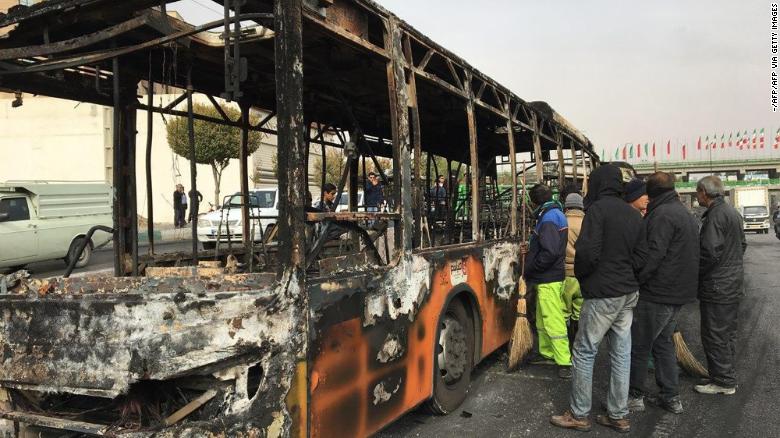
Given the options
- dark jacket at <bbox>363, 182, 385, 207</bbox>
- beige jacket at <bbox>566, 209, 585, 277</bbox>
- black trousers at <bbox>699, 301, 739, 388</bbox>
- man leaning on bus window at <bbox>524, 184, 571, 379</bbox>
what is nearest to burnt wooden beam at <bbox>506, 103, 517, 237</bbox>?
man leaning on bus window at <bbox>524, 184, 571, 379</bbox>

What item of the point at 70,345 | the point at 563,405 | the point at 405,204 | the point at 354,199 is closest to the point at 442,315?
the point at 405,204

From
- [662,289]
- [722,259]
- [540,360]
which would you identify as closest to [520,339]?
[540,360]

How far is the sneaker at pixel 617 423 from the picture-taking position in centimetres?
402

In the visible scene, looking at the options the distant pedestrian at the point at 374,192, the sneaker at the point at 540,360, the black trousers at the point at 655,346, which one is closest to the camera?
the black trousers at the point at 655,346

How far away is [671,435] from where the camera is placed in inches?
155

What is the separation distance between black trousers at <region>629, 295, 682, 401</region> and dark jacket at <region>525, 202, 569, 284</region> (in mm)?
1011

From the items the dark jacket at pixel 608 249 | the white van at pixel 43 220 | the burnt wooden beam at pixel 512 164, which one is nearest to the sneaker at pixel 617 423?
the dark jacket at pixel 608 249

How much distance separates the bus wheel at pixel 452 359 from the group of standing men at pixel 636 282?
82cm

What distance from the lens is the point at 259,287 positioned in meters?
2.87

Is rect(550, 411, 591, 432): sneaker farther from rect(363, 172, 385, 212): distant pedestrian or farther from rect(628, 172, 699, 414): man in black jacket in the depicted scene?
rect(363, 172, 385, 212): distant pedestrian

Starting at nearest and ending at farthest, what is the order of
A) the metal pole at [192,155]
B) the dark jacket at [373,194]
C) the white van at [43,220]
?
1. the metal pole at [192,155]
2. the dark jacket at [373,194]
3. the white van at [43,220]

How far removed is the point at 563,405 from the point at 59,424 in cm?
373

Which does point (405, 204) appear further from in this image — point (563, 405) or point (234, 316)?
point (563, 405)

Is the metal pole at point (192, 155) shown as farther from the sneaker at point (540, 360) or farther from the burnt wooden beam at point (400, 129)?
the sneaker at point (540, 360)
